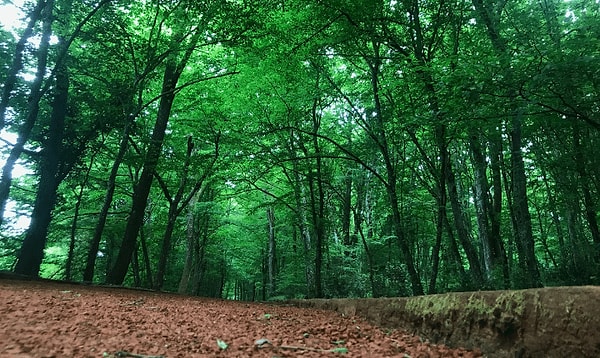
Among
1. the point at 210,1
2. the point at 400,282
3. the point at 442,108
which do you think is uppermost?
the point at 210,1

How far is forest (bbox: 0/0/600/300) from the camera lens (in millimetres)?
4367

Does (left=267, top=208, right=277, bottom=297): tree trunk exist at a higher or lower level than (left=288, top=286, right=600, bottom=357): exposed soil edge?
higher

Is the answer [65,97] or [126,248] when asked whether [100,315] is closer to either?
[126,248]

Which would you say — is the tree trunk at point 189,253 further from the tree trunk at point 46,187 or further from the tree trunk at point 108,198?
the tree trunk at point 46,187

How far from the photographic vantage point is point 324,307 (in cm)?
598

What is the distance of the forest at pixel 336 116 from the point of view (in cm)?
437

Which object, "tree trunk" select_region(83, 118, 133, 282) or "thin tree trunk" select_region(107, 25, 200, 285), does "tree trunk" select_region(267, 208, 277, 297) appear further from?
"tree trunk" select_region(83, 118, 133, 282)

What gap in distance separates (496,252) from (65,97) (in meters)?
11.2

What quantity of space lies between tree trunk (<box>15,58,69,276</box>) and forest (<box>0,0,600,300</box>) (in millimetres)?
44

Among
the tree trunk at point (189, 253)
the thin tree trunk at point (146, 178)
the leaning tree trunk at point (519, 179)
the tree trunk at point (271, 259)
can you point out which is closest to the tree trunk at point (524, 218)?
the leaning tree trunk at point (519, 179)

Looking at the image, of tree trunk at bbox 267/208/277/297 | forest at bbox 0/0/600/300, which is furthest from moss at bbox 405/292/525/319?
tree trunk at bbox 267/208/277/297

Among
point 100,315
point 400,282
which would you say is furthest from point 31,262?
point 400,282

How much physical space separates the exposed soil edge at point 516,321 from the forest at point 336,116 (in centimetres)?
224

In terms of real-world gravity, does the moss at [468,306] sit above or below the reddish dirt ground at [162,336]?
above
